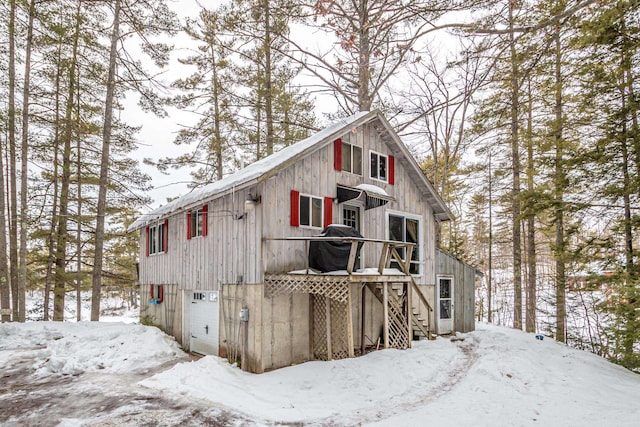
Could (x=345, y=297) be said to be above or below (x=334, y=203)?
below

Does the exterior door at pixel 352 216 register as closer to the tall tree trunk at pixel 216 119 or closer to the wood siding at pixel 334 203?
the wood siding at pixel 334 203

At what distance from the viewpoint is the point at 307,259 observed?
8.97m

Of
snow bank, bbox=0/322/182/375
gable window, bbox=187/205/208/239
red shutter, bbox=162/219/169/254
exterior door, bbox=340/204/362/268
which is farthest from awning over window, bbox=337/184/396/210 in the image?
red shutter, bbox=162/219/169/254

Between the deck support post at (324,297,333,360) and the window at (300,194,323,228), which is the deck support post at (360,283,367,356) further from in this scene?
the window at (300,194,323,228)

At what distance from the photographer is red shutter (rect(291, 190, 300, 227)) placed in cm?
931

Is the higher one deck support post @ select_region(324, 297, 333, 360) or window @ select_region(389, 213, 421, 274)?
window @ select_region(389, 213, 421, 274)

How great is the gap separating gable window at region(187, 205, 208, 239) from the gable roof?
52 cm

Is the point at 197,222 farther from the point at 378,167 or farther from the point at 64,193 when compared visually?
the point at 64,193

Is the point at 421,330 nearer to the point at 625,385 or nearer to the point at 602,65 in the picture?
the point at 625,385

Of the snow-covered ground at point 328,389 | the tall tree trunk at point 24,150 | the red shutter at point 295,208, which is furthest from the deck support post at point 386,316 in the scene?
the tall tree trunk at point 24,150

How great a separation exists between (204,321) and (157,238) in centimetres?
533

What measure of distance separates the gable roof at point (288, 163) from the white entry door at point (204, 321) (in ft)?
8.86

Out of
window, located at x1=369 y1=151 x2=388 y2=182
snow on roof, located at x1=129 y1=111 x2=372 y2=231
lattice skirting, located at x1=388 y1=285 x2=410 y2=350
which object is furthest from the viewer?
window, located at x1=369 y1=151 x2=388 y2=182

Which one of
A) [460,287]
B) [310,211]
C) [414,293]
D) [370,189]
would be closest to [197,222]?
[310,211]
